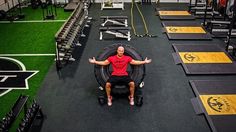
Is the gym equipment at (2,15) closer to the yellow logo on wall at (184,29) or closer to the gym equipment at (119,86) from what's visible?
the yellow logo on wall at (184,29)

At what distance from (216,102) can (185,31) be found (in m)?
4.12

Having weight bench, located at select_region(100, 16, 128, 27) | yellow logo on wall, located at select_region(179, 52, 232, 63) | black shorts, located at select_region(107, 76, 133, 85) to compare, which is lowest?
yellow logo on wall, located at select_region(179, 52, 232, 63)

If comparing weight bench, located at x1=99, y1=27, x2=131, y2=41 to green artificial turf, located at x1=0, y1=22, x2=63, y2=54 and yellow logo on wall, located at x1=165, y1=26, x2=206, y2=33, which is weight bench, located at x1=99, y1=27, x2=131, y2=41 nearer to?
yellow logo on wall, located at x1=165, y1=26, x2=206, y2=33

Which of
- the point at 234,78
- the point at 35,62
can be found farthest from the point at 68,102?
the point at 234,78

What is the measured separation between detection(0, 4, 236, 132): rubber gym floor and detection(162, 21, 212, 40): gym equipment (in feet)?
0.95

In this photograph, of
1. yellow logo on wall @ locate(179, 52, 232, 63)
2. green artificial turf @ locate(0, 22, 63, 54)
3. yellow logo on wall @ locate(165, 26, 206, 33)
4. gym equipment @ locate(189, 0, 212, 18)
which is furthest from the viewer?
gym equipment @ locate(189, 0, 212, 18)

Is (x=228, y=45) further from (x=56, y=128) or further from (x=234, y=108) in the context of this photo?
(x=56, y=128)

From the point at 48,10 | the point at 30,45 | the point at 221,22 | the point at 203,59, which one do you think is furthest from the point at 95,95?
the point at 48,10

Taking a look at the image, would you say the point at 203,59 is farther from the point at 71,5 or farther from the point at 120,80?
the point at 71,5

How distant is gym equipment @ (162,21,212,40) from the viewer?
8383mm

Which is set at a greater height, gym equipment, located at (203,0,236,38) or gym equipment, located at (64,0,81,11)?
gym equipment, located at (64,0,81,11)

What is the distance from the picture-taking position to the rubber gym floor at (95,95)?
185 inches

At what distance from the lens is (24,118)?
430 centimetres

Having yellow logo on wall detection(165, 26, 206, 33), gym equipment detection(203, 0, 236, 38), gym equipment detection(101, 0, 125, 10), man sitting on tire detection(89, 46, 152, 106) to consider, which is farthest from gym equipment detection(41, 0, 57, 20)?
man sitting on tire detection(89, 46, 152, 106)
